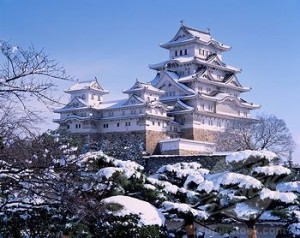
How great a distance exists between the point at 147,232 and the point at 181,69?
1326 inches

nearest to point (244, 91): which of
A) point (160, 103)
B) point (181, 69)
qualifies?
point (181, 69)

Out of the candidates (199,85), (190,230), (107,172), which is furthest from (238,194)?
(199,85)

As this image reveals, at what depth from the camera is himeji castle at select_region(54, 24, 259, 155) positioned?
119 ft

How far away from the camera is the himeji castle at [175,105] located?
36344 millimetres

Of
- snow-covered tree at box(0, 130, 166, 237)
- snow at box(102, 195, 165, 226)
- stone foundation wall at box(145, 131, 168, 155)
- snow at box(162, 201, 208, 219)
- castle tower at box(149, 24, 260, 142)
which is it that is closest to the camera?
snow-covered tree at box(0, 130, 166, 237)

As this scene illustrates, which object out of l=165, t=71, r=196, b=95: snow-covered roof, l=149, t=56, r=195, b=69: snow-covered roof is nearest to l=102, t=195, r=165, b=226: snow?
l=165, t=71, r=196, b=95: snow-covered roof

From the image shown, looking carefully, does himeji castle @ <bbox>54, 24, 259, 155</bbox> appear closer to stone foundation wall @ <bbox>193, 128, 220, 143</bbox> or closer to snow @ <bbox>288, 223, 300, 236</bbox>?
stone foundation wall @ <bbox>193, 128, 220, 143</bbox>

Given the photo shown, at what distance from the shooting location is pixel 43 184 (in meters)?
4.46

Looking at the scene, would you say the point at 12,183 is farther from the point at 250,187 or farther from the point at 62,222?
the point at 250,187

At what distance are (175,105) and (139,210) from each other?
1153 inches

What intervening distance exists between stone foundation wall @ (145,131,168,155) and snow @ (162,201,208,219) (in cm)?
2487

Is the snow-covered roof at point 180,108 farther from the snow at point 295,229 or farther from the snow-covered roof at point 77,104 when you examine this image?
the snow at point 295,229

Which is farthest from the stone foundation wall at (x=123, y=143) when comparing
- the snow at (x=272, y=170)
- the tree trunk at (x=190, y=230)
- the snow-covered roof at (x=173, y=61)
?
the snow at (x=272, y=170)

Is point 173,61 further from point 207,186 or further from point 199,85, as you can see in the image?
point 207,186
